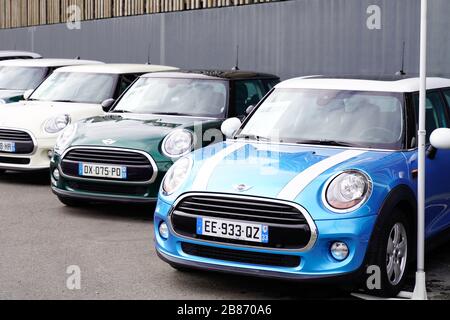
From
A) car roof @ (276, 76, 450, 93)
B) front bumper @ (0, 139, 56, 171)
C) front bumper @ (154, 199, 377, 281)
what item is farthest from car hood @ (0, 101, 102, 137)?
front bumper @ (154, 199, 377, 281)

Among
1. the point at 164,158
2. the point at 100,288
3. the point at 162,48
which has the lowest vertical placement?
the point at 100,288

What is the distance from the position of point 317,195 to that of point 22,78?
28.3 ft

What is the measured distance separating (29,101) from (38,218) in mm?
3275

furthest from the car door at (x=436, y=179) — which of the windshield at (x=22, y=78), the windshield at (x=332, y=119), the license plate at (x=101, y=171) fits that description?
the windshield at (x=22, y=78)

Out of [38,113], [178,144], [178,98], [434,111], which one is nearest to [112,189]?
[178,144]

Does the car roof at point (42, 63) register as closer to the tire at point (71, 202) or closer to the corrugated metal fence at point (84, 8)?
the corrugated metal fence at point (84, 8)

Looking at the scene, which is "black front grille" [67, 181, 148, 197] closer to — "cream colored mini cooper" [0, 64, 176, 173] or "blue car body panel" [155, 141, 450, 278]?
"blue car body panel" [155, 141, 450, 278]

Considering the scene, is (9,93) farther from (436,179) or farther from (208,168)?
(436,179)

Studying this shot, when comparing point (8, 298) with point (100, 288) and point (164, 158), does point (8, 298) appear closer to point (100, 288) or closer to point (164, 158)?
point (100, 288)

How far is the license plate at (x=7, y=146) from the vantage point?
10.1 metres

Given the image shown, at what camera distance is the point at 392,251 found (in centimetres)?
559


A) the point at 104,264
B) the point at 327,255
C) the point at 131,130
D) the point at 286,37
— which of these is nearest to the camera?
the point at 327,255

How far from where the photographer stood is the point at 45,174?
11.2 m

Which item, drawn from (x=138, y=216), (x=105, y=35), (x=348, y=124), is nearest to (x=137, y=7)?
(x=105, y=35)
